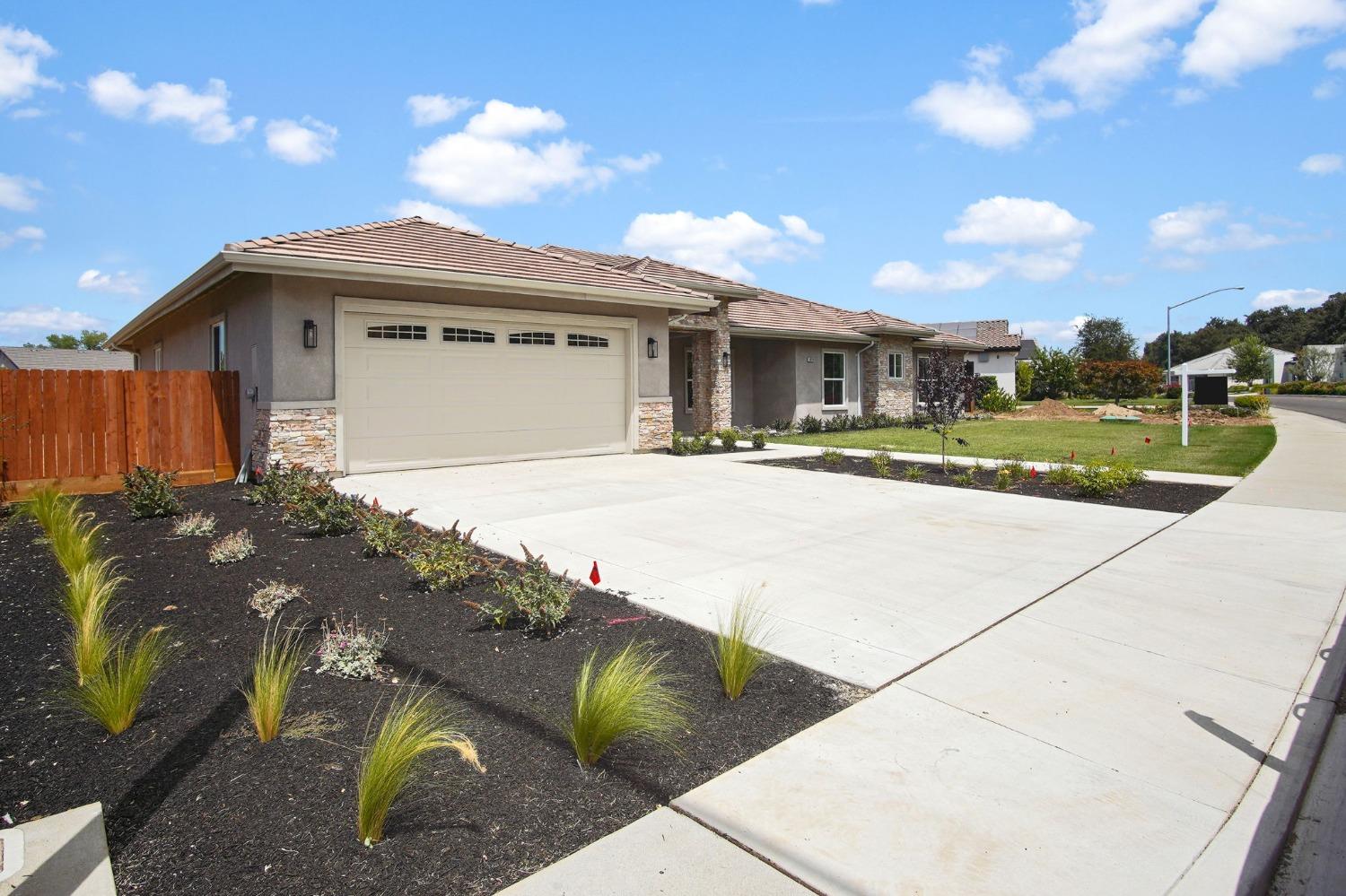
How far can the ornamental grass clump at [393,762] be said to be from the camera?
8.40 ft

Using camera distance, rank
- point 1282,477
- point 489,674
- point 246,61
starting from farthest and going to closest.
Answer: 1. point 1282,477
2. point 246,61
3. point 489,674

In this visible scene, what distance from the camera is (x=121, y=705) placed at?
131 inches

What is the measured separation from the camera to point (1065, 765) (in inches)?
125

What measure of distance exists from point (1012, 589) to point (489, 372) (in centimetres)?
980

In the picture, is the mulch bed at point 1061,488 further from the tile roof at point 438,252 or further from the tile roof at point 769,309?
the tile roof at point 769,309

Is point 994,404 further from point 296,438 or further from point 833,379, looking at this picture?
point 296,438

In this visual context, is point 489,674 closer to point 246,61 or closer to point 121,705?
point 121,705

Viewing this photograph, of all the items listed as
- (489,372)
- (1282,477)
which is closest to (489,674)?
(489,372)

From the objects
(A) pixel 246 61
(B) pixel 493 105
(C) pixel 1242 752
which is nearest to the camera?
(C) pixel 1242 752

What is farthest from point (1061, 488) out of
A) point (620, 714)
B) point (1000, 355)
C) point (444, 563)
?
point (1000, 355)

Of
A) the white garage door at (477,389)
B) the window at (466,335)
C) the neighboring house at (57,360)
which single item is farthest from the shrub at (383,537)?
the neighboring house at (57,360)

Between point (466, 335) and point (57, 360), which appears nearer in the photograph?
point (466, 335)

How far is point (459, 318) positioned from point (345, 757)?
10.5 meters

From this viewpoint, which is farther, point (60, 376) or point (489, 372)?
point (489, 372)
